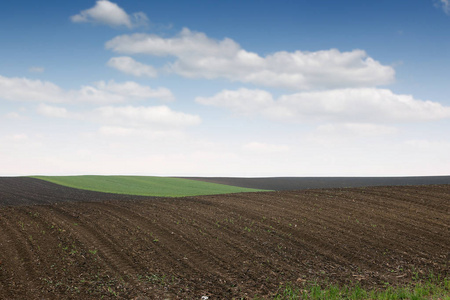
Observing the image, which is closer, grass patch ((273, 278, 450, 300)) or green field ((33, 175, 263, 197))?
grass patch ((273, 278, 450, 300))

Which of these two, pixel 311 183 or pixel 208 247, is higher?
pixel 311 183

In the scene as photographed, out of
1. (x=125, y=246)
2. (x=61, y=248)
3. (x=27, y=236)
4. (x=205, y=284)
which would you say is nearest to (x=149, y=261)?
(x=125, y=246)

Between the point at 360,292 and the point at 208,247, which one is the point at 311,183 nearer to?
the point at 208,247

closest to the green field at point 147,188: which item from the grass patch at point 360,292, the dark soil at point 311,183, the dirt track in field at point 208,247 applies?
the dark soil at point 311,183

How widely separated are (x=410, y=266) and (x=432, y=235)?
3546mm

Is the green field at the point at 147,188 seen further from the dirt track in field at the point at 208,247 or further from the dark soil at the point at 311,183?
the dirt track in field at the point at 208,247

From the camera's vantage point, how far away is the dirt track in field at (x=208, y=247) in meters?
9.49

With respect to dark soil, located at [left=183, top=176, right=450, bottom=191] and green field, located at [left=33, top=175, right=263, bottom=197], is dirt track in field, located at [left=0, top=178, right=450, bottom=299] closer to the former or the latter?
green field, located at [left=33, top=175, right=263, bottom=197]

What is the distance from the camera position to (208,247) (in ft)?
39.1

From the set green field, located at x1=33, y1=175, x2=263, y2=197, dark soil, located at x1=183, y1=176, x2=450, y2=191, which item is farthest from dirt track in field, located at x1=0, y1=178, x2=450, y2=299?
dark soil, located at x1=183, y1=176, x2=450, y2=191

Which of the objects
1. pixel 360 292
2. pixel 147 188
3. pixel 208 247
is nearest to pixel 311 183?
pixel 147 188

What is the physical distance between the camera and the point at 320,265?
11.0 meters

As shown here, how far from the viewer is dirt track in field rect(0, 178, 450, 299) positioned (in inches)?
374

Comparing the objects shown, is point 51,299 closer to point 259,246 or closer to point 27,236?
point 27,236
